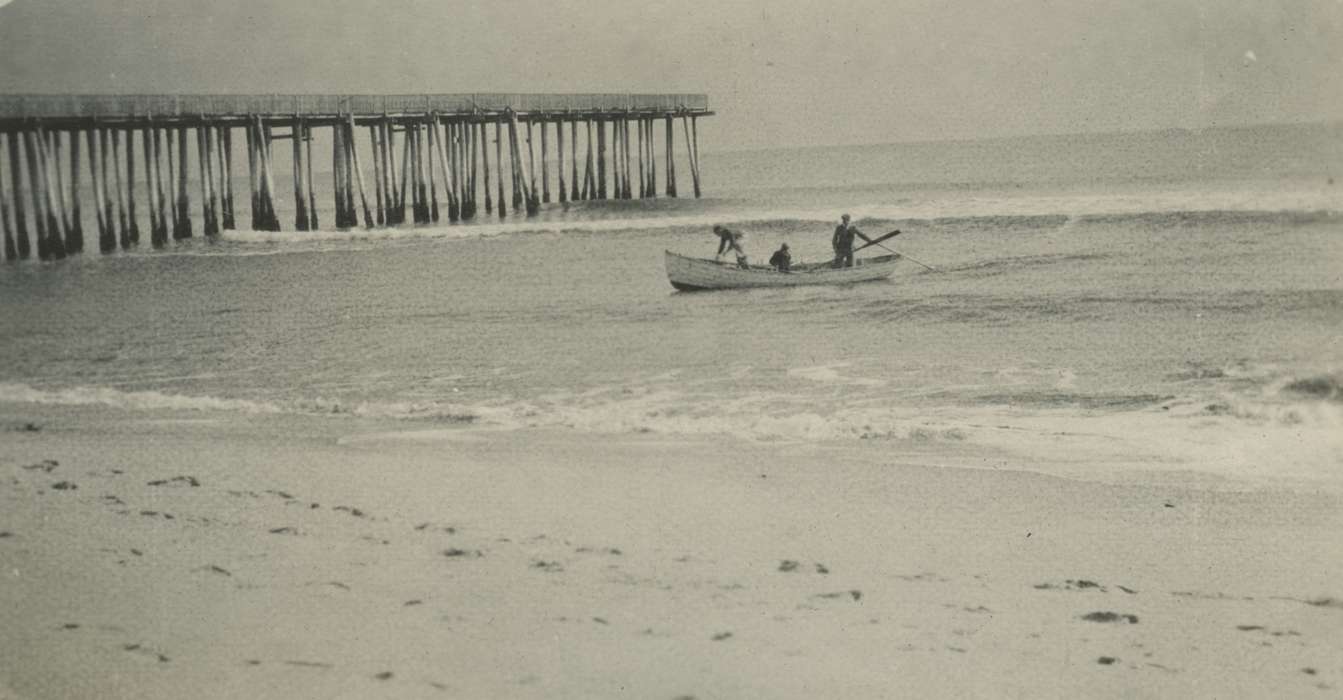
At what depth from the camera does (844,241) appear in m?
7.14

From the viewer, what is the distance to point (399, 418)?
4922 millimetres

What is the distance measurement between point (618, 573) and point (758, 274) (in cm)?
282

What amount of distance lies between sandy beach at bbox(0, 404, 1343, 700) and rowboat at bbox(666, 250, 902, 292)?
4.99 feet

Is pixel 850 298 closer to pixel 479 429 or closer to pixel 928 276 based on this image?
pixel 928 276

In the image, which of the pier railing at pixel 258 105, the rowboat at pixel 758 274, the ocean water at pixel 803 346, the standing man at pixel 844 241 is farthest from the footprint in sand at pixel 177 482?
the standing man at pixel 844 241

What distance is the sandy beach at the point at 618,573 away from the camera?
152 inches

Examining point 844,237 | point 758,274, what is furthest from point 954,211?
point 758,274

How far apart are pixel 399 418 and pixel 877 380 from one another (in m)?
2.12

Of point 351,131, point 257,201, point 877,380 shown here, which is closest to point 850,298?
point 877,380

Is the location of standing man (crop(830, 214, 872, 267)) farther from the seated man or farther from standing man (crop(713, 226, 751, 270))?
standing man (crop(713, 226, 751, 270))

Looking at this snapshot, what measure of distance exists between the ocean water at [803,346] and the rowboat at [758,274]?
21 cm

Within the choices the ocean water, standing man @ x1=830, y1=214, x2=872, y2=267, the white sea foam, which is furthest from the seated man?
the white sea foam

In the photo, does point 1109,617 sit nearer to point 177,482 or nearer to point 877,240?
point 877,240

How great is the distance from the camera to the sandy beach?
385 cm
